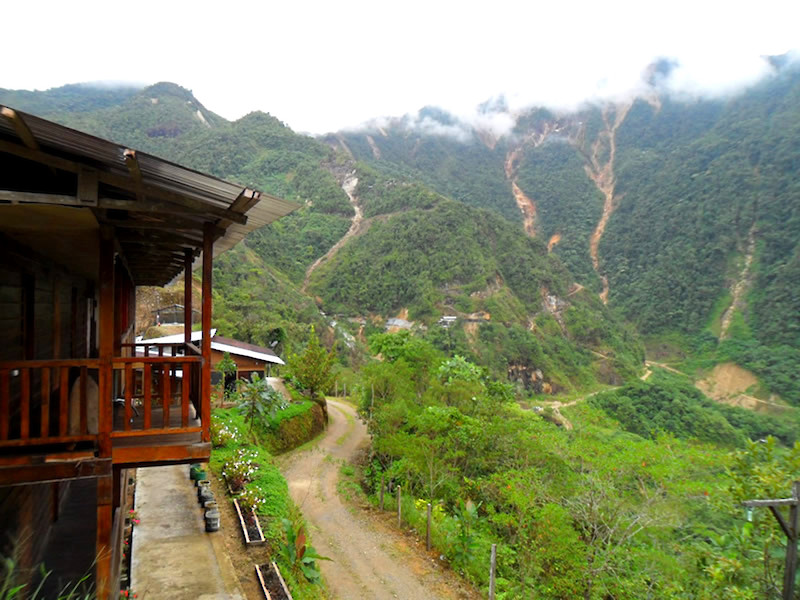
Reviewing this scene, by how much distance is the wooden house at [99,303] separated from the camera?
3.44 metres

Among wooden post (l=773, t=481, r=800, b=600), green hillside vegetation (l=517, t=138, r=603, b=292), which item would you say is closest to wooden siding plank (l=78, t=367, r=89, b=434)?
wooden post (l=773, t=481, r=800, b=600)

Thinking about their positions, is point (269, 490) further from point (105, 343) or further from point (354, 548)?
point (105, 343)

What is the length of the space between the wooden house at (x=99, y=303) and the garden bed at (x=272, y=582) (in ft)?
6.93

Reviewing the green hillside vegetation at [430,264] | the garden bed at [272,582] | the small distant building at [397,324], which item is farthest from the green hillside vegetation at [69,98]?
the garden bed at [272,582]

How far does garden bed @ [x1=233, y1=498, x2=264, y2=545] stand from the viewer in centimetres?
821

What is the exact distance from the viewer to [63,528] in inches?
276

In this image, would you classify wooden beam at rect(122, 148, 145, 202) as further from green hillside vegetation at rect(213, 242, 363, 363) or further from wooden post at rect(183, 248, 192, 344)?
green hillside vegetation at rect(213, 242, 363, 363)

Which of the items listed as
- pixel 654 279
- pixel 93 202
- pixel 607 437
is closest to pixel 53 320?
pixel 93 202

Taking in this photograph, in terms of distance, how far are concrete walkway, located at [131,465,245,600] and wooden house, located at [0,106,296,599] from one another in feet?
3.02

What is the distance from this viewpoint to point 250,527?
868 centimetres

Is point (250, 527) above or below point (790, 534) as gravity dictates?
below

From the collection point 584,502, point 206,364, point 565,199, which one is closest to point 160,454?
point 206,364

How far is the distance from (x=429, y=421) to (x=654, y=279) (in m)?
77.4

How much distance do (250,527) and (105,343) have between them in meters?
6.17
